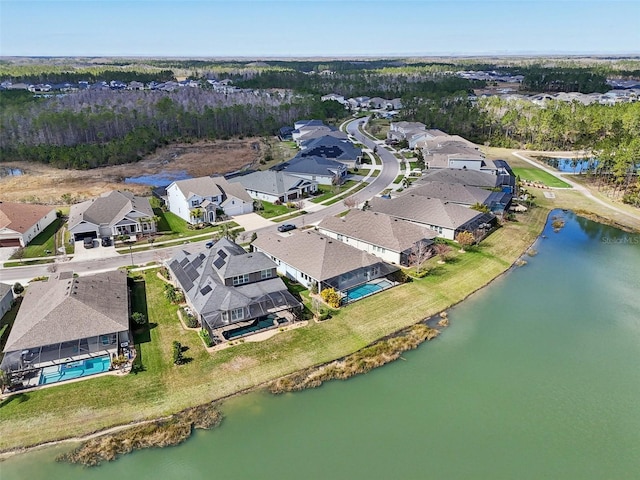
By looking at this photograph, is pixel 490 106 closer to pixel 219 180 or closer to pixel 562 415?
pixel 219 180

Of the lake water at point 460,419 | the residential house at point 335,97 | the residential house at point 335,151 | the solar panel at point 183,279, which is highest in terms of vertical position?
the residential house at point 335,97

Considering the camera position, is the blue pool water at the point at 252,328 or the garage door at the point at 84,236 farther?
the garage door at the point at 84,236

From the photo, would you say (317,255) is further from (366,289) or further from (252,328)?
(252,328)

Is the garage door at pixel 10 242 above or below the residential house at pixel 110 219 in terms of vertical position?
below

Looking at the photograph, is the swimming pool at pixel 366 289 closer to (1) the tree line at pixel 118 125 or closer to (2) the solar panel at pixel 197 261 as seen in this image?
(2) the solar panel at pixel 197 261

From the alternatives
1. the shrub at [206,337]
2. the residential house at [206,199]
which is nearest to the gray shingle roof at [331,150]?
the residential house at [206,199]

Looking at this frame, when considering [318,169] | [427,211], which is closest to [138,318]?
[427,211]
